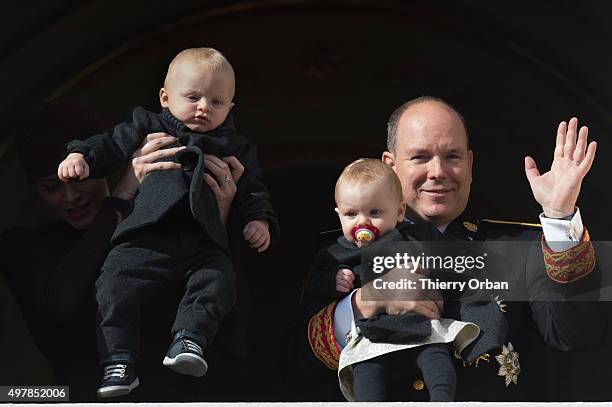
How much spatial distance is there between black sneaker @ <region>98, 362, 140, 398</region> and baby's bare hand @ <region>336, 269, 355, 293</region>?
0.67 m

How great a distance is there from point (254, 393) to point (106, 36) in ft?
5.12

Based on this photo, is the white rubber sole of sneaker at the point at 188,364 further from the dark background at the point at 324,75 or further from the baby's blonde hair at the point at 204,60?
the baby's blonde hair at the point at 204,60

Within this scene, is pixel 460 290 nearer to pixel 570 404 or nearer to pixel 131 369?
pixel 570 404

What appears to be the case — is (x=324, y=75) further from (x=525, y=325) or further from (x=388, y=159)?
(x=525, y=325)

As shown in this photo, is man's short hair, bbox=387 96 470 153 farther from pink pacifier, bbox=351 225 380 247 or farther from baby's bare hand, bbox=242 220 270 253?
baby's bare hand, bbox=242 220 270 253

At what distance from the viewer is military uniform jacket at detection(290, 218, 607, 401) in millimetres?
4586

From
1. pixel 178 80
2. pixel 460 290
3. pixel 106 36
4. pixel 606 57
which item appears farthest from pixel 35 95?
pixel 606 57

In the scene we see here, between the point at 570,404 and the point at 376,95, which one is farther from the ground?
the point at 376,95

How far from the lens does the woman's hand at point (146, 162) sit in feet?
15.1

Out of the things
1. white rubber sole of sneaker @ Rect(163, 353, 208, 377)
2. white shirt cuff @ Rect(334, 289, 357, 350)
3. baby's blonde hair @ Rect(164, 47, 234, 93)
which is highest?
baby's blonde hair @ Rect(164, 47, 234, 93)

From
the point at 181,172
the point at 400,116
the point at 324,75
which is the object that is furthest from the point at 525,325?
the point at 324,75

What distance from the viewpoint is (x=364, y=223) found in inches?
179

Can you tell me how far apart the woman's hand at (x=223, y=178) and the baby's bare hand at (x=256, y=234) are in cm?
8

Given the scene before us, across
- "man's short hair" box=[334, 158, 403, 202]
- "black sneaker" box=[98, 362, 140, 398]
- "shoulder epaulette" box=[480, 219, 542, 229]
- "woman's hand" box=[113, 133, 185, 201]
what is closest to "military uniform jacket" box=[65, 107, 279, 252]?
"woman's hand" box=[113, 133, 185, 201]
